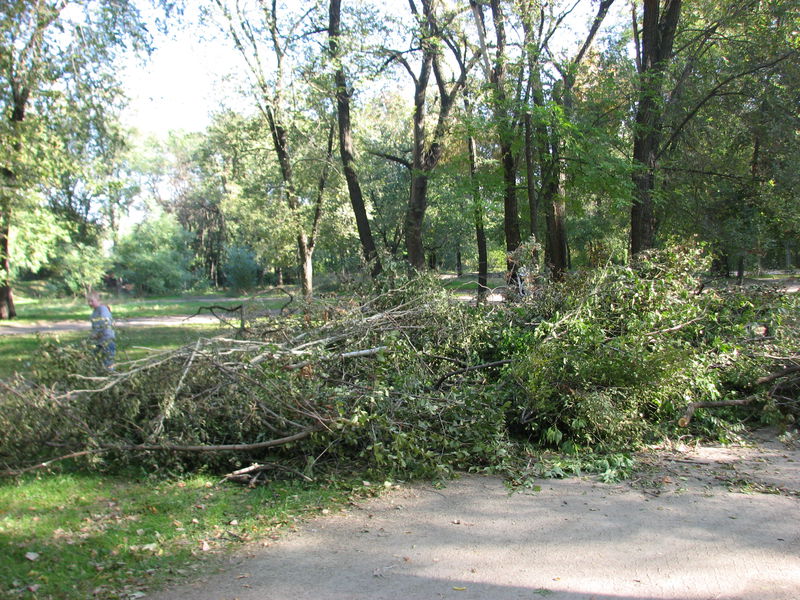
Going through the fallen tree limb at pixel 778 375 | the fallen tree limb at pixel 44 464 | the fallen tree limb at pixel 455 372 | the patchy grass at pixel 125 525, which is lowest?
the patchy grass at pixel 125 525

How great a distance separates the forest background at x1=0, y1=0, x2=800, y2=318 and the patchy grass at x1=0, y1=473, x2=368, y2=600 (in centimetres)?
409

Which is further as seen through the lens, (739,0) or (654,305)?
(739,0)

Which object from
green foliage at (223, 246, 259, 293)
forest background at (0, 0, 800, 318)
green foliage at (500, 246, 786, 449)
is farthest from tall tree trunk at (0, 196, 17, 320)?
green foliage at (223, 246, 259, 293)

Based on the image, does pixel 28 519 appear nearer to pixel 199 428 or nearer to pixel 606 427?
pixel 199 428

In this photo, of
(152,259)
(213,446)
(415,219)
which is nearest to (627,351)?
(213,446)

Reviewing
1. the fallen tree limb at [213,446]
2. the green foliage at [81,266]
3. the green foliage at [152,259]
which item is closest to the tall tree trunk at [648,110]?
the fallen tree limb at [213,446]

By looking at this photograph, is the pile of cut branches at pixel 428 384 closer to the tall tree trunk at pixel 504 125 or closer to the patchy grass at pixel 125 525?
the patchy grass at pixel 125 525

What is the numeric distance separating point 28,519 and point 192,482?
1.28 metres

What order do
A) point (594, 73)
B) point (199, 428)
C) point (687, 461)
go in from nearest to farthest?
point (199, 428)
point (687, 461)
point (594, 73)

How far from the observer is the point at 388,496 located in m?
5.13

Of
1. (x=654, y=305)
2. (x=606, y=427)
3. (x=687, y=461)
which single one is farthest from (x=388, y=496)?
(x=654, y=305)

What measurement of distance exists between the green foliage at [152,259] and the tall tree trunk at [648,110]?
127 feet

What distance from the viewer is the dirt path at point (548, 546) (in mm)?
3584

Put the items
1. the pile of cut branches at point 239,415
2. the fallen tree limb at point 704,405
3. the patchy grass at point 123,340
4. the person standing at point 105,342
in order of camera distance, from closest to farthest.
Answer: the pile of cut branches at point 239,415, the person standing at point 105,342, the fallen tree limb at point 704,405, the patchy grass at point 123,340
